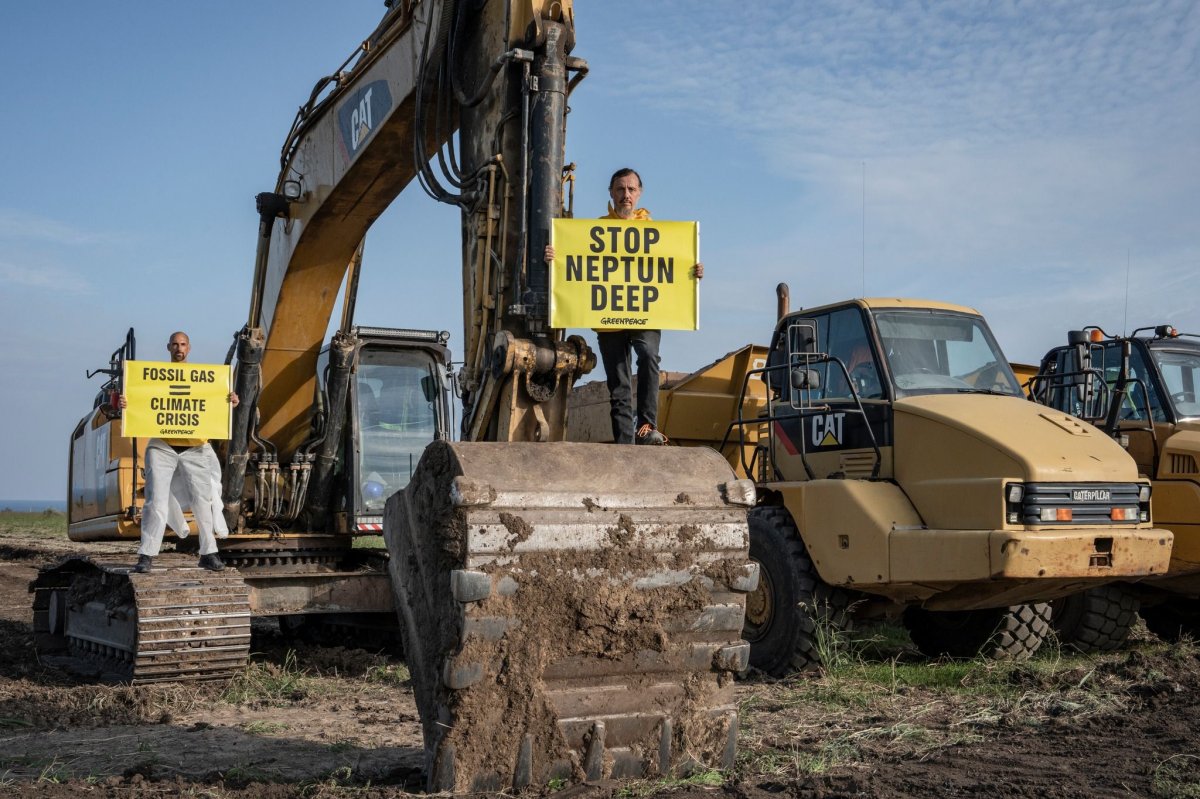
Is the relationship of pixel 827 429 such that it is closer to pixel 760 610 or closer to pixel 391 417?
pixel 760 610

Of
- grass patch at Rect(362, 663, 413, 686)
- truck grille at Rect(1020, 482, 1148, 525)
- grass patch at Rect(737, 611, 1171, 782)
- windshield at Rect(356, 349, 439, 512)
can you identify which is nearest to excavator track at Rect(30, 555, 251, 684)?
grass patch at Rect(362, 663, 413, 686)

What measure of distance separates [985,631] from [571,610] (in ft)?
16.9

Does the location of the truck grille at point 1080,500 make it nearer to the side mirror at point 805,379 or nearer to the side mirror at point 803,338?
the side mirror at point 805,379

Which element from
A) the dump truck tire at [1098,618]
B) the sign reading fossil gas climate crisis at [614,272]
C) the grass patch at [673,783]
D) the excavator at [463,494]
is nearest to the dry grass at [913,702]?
the dump truck tire at [1098,618]

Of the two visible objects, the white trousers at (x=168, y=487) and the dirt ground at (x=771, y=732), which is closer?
the dirt ground at (x=771, y=732)

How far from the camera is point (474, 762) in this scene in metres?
4.58

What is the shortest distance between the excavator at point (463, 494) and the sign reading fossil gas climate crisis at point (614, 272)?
0.16 m

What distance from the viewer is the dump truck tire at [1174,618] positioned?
1019 centimetres

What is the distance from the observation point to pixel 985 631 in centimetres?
884

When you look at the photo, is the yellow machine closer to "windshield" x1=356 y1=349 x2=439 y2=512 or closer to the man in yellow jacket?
the man in yellow jacket

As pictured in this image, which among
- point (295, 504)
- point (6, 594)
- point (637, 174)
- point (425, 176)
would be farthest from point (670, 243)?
point (6, 594)

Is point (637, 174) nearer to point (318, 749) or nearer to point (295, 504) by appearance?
point (318, 749)

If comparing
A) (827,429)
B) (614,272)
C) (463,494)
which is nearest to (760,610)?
(827,429)

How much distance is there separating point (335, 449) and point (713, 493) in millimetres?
5142
